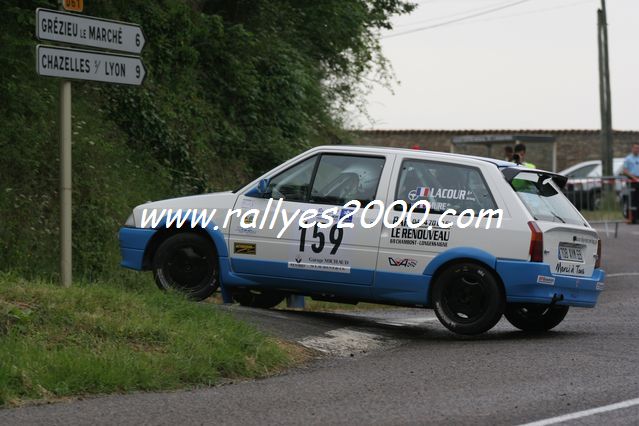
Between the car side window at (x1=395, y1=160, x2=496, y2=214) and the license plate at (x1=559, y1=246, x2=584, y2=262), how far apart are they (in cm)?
74

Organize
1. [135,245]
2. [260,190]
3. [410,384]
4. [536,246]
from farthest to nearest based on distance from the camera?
[135,245] < [260,190] < [536,246] < [410,384]

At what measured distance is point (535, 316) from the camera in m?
12.7

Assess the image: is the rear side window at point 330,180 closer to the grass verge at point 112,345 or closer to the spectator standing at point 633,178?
the grass verge at point 112,345

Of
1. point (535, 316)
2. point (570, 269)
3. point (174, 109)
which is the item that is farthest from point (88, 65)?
point (174, 109)

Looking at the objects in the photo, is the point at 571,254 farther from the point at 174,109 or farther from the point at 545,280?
the point at 174,109

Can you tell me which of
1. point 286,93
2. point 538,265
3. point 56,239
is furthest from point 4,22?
point 538,265

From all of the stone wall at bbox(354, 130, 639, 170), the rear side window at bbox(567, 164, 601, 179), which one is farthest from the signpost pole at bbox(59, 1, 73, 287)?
the stone wall at bbox(354, 130, 639, 170)

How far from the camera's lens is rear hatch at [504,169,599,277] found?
1157cm

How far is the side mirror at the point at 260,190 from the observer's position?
1260 centimetres

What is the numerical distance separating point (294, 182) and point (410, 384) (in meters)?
4.10

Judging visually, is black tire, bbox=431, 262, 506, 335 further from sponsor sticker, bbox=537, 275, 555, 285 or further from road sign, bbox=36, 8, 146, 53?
road sign, bbox=36, 8, 146, 53

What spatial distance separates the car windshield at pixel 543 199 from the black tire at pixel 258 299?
2.93 meters

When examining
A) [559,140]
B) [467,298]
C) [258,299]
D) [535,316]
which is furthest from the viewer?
[559,140]

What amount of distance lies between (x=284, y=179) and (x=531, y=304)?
2648 mm
